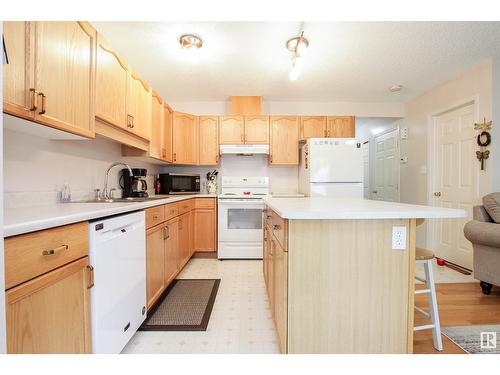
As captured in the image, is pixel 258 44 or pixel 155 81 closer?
pixel 258 44

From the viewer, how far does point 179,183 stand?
Result: 3393 millimetres

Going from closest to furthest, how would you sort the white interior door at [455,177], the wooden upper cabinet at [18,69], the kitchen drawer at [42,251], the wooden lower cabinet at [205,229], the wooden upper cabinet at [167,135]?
the kitchen drawer at [42,251]
the wooden upper cabinet at [18,69]
the white interior door at [455,177]
the wooden upper cabinet at [167,135]
the wooden lower cabinet at [205,229]

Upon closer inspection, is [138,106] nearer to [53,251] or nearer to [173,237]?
[173,237]

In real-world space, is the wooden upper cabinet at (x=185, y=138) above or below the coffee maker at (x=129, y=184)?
above

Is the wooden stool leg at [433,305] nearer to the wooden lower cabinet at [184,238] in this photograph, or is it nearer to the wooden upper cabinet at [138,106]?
the wooden lower cabinet at [184,238]

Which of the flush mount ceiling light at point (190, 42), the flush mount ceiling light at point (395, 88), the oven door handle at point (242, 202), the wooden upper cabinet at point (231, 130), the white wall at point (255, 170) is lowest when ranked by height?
the oven door handle at point (242, 202)

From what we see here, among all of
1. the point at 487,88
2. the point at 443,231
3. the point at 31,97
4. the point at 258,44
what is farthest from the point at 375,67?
the point at 31,97

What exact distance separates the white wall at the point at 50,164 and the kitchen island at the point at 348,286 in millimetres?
1585

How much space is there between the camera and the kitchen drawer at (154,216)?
162 centimetres

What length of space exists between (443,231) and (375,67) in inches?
97.1

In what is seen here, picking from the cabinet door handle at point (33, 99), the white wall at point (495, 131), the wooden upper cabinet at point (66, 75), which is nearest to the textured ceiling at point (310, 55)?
the white wall at point (495, 131)

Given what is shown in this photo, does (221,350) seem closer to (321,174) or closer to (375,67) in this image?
(321,174)

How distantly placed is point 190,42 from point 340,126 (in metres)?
2.43

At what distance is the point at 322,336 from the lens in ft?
3.44
